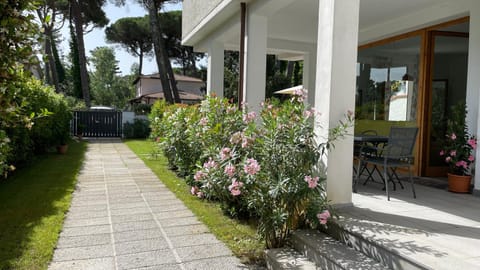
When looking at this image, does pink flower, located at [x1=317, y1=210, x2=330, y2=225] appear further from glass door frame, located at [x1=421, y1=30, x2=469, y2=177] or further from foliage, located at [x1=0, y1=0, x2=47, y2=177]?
glass door frame, located at [x1=421, y1=30, x2=469, y2=177]

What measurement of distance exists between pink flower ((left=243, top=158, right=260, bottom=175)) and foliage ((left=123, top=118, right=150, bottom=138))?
14.7 meters

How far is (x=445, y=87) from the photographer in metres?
6.05

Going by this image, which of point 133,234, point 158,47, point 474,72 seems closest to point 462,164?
point 474,72

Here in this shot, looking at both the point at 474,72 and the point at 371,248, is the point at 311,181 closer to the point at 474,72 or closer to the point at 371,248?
the point at 371,248

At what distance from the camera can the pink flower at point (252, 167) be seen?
10.4 feet

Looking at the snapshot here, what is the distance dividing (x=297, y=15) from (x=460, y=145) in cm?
360

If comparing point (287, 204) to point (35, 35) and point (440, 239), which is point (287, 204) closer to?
point (440, 239)

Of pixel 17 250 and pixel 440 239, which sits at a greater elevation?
pixel 440 239

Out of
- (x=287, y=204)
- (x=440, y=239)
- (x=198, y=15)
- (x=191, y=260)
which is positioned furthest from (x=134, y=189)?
(x=440, y=239)

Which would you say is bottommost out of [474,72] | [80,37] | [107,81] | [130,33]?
[474,72]

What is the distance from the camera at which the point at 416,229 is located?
308 centimetres

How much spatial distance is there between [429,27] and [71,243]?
6068 mm

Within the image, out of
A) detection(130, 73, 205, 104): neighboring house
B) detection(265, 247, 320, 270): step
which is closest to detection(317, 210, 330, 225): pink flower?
detection(265, 247, 320, 270): step

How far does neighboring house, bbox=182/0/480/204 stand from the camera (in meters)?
3.51
